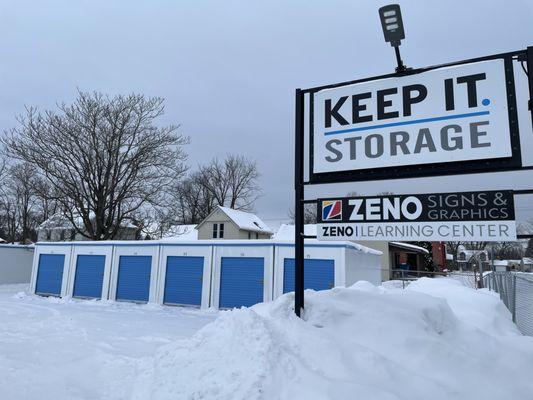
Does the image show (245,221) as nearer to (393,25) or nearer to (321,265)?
(321,265)

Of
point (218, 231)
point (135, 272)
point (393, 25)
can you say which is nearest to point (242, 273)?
point (135, 272)

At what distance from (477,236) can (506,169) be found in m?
0.87

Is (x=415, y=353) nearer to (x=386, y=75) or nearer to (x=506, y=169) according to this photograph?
(x=506, y=169)

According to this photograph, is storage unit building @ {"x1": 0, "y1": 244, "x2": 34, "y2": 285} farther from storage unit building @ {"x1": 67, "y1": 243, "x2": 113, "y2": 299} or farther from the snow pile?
the snow pile

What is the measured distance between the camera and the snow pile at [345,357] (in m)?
3.50

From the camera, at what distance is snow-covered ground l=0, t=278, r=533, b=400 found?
3541 millimetres

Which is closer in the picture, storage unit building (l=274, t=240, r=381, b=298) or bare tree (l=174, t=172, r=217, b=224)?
storage unit building (l=274, t=240, r=381, b=298)

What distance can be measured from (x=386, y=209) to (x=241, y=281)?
9869 millimetres

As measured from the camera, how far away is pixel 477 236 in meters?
4.48

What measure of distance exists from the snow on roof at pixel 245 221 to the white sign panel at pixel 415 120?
2990 cm

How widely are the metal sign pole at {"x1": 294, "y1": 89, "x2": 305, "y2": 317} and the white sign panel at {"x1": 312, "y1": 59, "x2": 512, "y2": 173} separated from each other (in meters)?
0.20

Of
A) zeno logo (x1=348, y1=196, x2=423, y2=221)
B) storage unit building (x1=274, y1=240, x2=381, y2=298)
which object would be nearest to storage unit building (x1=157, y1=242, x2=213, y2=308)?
storage unit building (x1=274, y1=240, x2=381, y2=298)

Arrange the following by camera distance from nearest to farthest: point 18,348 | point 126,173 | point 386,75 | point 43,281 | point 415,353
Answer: point 415,353 → point 386,75 → point 18,348 → point 43,281 → point 126,173

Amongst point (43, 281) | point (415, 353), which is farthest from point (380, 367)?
point (43, 281)
